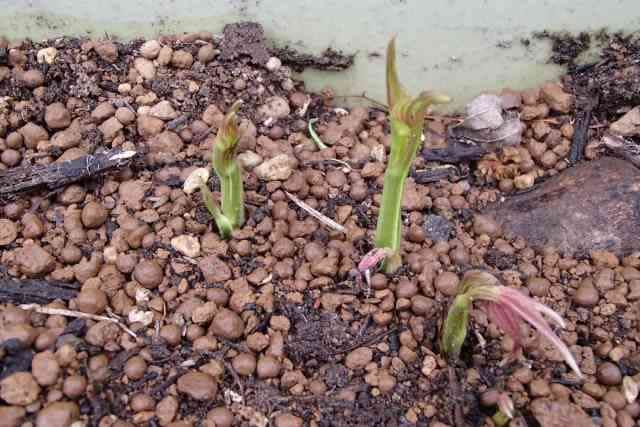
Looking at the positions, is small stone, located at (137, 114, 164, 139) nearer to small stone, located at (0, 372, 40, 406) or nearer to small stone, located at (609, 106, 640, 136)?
small stone, located at (0, 372, 40, 406)

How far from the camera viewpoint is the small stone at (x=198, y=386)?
1012 millimetres

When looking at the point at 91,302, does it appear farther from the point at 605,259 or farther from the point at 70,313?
the point at 605,259

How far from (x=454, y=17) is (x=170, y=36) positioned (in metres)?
0.65

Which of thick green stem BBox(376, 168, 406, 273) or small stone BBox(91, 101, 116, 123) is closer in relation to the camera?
thick green stem BBox(376, 168, 406, 273)

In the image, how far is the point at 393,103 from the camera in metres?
0.91

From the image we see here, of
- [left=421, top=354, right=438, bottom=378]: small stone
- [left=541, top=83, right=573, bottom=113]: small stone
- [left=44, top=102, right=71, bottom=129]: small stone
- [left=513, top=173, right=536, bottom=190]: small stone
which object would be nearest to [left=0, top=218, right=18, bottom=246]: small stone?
[left=44, top=102, right=71, bottom=129]: small stone

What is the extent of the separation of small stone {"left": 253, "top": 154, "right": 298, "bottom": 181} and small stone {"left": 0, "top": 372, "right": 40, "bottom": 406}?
590 mm

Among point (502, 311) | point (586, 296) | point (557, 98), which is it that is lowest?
point (586, 296)

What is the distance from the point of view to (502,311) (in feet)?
3.01

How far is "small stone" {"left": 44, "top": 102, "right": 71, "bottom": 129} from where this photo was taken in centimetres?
135

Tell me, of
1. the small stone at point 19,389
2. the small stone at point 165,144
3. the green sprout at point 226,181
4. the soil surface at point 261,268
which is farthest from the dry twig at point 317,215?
the small stone at point 19,389

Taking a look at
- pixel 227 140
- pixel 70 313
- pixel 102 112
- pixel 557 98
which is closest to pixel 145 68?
pixel 102 112

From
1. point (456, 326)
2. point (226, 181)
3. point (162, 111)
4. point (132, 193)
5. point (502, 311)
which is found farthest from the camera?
point (162, 111)

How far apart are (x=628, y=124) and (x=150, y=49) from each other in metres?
1.10
